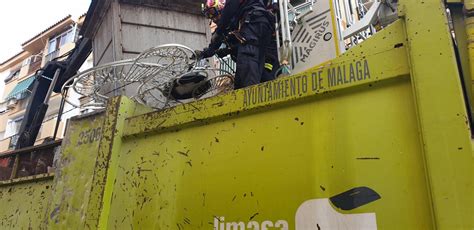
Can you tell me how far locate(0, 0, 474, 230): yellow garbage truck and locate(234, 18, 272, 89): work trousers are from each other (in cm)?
59

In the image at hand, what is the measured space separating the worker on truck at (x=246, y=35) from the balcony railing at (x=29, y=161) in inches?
53.6

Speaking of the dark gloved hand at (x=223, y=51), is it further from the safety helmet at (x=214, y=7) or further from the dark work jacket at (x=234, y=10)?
the safety helmet at (x=214, y=7)

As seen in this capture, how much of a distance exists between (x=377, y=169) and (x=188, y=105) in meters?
1.02

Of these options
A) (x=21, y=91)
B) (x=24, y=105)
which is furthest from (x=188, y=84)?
(x=24, y=105)

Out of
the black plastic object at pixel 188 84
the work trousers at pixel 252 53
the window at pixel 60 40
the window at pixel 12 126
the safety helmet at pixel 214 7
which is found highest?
the window at pixel 60 40

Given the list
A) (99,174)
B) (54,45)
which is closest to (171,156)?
(99,174)

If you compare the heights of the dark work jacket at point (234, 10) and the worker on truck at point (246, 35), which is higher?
the dark work jacket at point (234, 10)

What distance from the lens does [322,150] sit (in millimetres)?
1464

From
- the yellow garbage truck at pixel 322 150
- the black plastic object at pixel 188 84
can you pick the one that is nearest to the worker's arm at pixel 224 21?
the black plastic object at pixel 188 84

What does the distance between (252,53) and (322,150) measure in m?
1.26

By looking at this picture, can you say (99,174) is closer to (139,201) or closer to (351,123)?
(139,201)

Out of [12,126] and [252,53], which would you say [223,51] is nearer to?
[252,53]

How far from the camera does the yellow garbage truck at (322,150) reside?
1230mm

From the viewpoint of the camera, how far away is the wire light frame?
2493 millimetres
